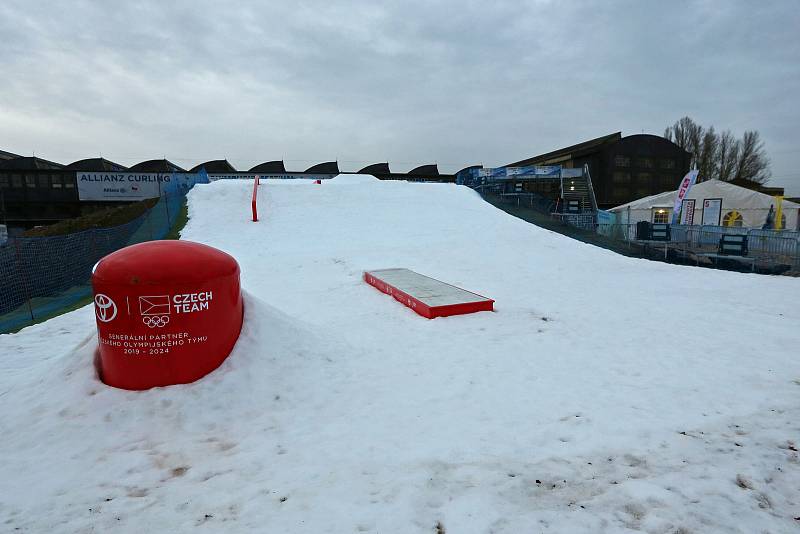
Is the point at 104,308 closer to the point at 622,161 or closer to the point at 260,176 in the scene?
the point at 260,176

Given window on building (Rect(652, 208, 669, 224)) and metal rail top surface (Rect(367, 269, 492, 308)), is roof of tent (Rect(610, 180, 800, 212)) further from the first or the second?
metal rail top surface (Rect(367, 269, 492, 308))

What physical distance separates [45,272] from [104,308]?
837cm

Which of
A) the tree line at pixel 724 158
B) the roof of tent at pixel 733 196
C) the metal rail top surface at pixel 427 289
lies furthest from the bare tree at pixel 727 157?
the metal rail top surface at pixel 427 289

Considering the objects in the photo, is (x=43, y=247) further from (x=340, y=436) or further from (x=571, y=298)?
(x=571, y=298)

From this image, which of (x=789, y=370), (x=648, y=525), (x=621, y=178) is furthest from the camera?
(x=621, y=178)

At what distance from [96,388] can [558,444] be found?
4592mm

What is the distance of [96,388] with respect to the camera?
4297mm

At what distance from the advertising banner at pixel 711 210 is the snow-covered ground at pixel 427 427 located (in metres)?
23.9

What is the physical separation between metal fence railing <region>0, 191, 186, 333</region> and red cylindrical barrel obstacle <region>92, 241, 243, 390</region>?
4574 millimetres

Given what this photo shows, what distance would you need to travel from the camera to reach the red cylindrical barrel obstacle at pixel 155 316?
4.21 meters

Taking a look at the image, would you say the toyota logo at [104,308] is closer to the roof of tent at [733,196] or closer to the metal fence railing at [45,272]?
the metal fence railing at [45,272]

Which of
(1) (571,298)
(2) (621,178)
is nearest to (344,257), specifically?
(1) (571,298)

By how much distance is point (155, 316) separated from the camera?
167 inches

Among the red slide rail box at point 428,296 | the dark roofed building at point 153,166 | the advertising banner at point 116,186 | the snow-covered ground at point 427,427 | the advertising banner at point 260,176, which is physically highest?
the dark roofed building at point 153,166
